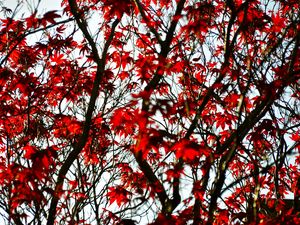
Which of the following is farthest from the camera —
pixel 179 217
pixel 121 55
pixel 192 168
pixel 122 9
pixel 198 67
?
pixel 121 55

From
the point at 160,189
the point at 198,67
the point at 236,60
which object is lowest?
the point at 160,189

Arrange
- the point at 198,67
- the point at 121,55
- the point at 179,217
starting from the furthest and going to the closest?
the point at 121,55, the point at 198,67, the point at 179,217

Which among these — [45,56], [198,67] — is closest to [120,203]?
[198,67]

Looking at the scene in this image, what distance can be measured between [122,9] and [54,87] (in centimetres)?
252

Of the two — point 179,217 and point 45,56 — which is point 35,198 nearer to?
point 179,217

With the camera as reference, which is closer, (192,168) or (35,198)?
(35,198)

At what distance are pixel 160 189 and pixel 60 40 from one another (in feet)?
11.4

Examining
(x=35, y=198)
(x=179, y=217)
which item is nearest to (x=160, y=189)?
(x=179, y=217)

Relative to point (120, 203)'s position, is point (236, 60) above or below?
above

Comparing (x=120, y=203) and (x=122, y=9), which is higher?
(x=122, y=9)

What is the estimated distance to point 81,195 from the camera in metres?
5.24

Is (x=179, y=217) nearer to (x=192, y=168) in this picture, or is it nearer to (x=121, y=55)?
(x=192, y=168)

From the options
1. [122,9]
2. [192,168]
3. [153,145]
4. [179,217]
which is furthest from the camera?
[192,168]

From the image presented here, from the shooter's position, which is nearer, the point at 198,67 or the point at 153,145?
the point at 153,145
